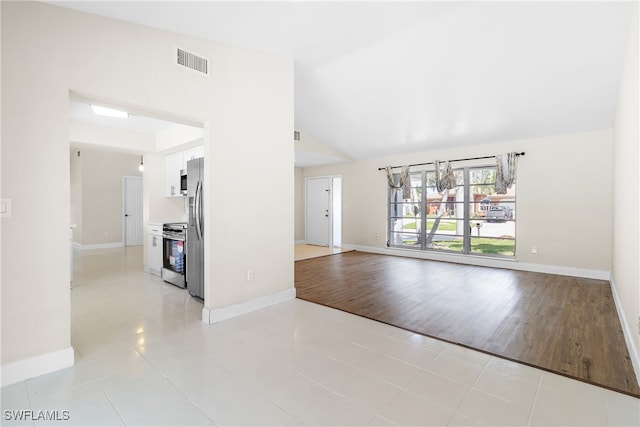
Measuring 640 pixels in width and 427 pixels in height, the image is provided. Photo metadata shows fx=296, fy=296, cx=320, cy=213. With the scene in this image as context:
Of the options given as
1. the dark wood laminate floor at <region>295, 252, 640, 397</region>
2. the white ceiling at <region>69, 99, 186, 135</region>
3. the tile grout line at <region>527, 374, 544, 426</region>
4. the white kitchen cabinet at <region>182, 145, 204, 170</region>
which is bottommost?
the tile grout line at <region>527, 374, 544, 426</region>

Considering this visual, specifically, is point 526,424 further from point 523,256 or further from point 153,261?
point 153,261

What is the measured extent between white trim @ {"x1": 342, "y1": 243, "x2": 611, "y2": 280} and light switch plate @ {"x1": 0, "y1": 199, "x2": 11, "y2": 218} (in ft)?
21.2

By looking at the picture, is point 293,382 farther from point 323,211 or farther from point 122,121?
point 323,211

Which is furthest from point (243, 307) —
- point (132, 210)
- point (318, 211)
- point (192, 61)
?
point (132, 210)

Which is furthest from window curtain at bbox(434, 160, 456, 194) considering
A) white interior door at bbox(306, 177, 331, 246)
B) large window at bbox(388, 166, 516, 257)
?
white interior door at bbox(306, 177, 331, 246)

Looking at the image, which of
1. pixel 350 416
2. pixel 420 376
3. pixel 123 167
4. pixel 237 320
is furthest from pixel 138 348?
pixel 123 167

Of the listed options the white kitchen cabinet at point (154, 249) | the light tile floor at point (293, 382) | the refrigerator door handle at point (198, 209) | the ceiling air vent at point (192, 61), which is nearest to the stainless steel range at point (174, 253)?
the white kitchen cabinet at point (154, 249)

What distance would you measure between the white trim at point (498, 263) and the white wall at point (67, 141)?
13.6ft

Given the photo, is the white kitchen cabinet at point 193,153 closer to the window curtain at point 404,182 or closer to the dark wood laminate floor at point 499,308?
the dark wood laminate floor at point 499,308

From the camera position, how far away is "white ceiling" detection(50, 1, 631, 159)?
269 cm

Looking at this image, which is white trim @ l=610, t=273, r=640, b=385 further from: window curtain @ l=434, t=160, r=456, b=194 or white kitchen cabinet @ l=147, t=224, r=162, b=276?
white kitchen cabinet @ l=147, t=224, r=162, b=276

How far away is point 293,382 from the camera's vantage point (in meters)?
1.97

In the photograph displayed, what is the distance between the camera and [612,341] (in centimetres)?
255

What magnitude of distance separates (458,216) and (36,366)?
21.6 feet
